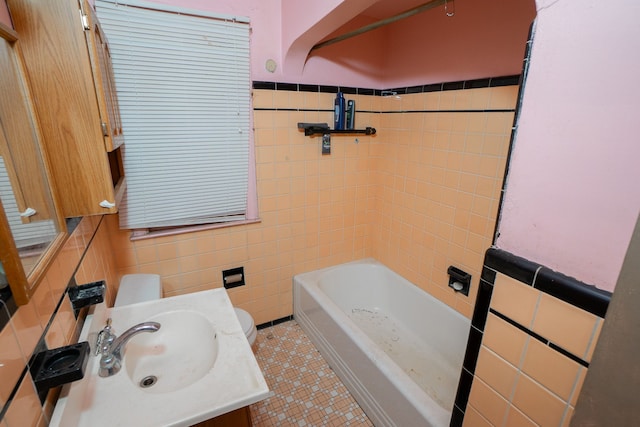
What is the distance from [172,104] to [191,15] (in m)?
0.46

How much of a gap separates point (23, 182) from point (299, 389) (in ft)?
5.62

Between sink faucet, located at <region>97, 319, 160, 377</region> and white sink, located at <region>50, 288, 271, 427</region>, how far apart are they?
0.02m

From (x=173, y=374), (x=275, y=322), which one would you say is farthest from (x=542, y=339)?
(x=275, y=322)

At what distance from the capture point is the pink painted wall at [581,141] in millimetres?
570

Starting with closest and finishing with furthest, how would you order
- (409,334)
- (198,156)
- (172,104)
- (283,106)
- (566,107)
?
(566,107) → (172,104) → (198,156) → (283,106) → (409,334)

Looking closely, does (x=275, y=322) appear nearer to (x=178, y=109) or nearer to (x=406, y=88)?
(x=178, y=109)

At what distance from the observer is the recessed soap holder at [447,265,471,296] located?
1.84 m

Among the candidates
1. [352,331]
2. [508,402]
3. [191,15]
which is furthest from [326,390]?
[191,15]

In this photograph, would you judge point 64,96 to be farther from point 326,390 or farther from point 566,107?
point 326,390

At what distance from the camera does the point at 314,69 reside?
1976 mm

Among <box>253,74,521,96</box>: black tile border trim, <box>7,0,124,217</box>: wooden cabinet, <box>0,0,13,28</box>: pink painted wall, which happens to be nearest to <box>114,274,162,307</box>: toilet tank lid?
<box>7,0,124,217</box>: wooden cabinet

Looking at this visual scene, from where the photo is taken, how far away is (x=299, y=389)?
1.83m

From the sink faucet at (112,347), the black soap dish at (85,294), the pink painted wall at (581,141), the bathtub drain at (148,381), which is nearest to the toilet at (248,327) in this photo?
the bathtub drain at (148,381)

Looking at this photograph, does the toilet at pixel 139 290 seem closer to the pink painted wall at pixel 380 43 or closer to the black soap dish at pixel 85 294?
the black soap dish at pixel 85 294
